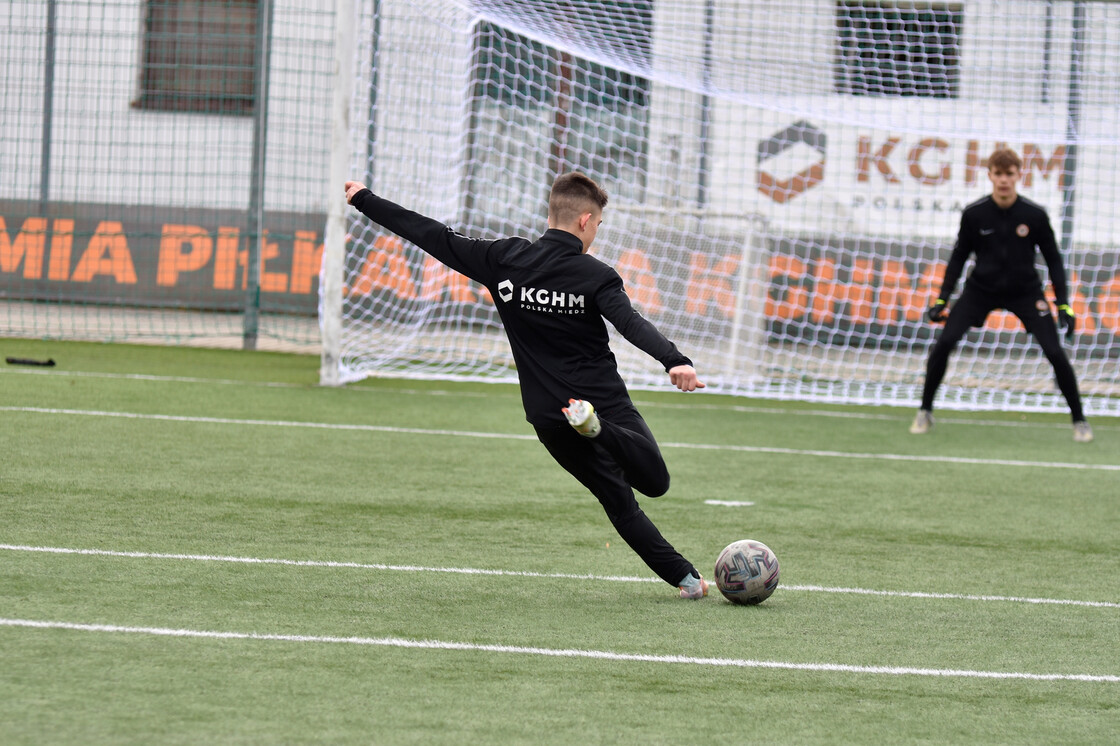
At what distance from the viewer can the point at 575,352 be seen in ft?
15.7

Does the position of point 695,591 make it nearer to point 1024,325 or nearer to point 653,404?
point 1024,325

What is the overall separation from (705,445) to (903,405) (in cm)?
343

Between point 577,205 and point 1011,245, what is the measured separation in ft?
18.4

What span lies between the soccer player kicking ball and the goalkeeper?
5.31 meters

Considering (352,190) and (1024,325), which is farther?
(1024,325)

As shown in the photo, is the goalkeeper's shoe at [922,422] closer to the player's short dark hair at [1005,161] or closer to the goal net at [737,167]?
the goal net at [737,167]

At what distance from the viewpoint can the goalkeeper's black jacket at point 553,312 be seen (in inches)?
184

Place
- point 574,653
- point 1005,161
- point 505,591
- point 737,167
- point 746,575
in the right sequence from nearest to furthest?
point 574,653
point 746,575
point 505,591
point 1005,161
point 737,167

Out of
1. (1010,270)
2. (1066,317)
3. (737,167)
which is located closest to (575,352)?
(1010,270)

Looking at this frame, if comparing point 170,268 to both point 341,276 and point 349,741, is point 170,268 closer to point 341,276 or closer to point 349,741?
point 341,276

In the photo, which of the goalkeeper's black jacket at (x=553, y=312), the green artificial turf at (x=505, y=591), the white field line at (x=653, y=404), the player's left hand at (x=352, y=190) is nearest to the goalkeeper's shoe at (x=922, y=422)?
the green artificial turf at (x=505, y=591)

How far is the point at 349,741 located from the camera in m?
3.10

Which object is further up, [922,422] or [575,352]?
[575,352]

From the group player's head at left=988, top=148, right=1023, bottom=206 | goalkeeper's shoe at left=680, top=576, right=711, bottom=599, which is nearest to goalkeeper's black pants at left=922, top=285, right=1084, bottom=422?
player's head at left=988, top=148, right=1023, bottom=206
